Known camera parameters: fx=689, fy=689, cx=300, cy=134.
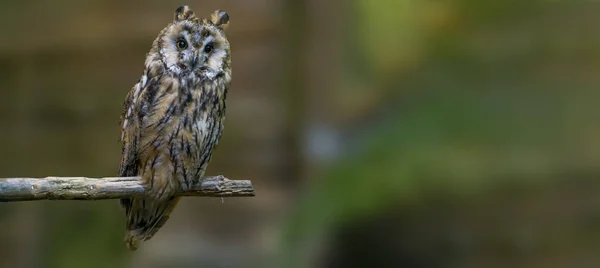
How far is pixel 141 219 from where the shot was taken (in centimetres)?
178

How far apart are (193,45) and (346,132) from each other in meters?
1.50

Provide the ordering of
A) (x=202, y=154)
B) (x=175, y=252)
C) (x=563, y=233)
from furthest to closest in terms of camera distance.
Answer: (x=175, y=252)
(x=563, y=233)
(x=202, y=154)

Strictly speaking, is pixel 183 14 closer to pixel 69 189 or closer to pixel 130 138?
pixel 130 138

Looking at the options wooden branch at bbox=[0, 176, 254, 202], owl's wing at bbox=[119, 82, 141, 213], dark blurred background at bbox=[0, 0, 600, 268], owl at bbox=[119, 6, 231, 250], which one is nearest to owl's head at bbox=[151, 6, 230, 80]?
owl at bbox=[119, 6, 231, 250]

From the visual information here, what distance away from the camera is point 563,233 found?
3.01 meters

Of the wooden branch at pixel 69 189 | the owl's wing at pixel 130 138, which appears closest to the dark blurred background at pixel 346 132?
the owl's wing at pixel 130 138

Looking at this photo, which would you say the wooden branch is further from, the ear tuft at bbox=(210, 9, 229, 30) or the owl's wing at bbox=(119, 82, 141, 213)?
the ear tuft at bbox=(210, 9, 229, 30)

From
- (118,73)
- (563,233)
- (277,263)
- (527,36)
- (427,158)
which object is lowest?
(277,263)

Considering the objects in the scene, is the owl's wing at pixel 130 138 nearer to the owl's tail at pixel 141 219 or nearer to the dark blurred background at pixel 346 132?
the owl's tail at pixel 141 219

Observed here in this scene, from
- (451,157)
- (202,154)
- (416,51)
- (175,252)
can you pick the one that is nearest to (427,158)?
(451,157)

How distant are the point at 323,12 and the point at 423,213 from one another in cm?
102

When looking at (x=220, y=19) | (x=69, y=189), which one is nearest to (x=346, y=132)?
(x=220, y=19)

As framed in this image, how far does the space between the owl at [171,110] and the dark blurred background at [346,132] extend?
4.53 feet

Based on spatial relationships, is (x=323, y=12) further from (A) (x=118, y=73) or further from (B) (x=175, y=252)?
(B) (x=175, y=252)
